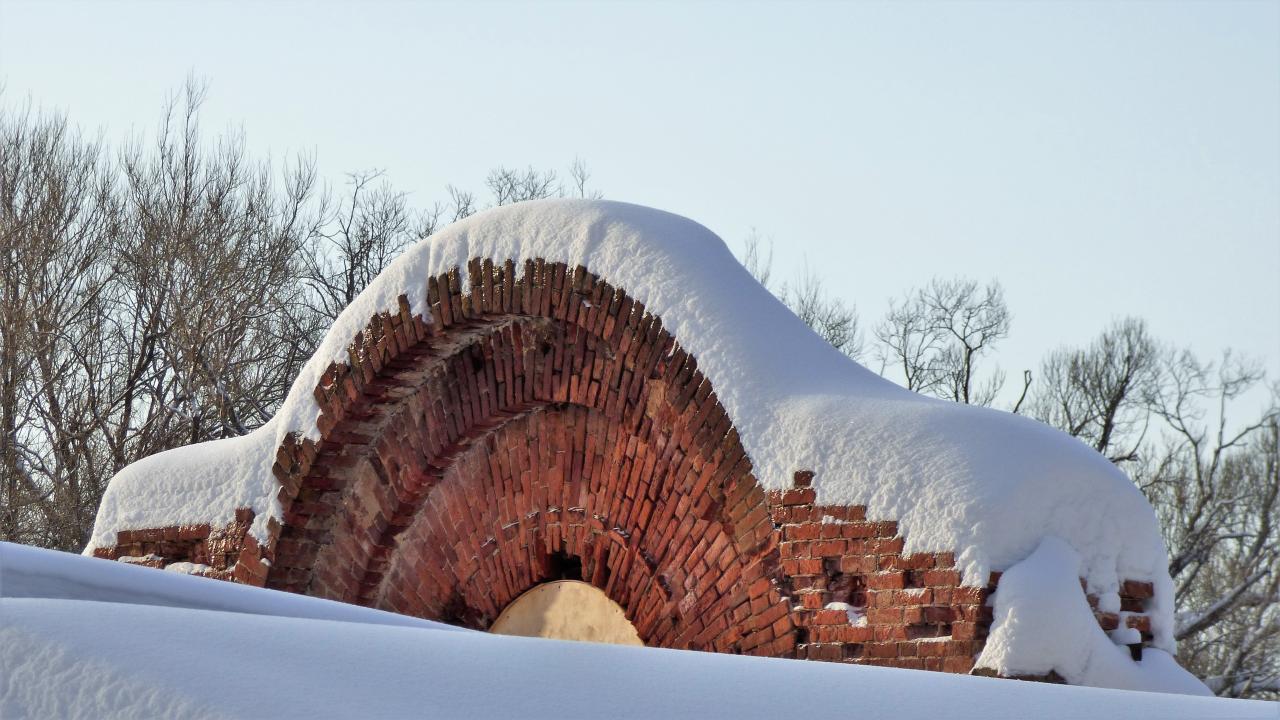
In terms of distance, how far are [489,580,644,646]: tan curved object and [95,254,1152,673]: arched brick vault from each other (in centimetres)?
5

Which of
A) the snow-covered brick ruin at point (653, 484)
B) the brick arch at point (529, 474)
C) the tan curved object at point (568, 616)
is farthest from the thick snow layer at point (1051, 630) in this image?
the tan curved object at point (568, 616)

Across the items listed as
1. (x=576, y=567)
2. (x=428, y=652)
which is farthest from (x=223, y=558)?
(x=428, y=652)

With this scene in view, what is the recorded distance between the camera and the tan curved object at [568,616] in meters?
5.62

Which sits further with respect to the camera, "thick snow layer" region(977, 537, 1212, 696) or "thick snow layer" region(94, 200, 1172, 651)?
"thick snow layer" region(94, 200, 1172, 651)

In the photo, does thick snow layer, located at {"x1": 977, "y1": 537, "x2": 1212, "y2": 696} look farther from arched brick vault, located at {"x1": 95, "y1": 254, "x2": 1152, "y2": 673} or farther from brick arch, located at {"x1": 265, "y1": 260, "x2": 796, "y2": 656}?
brick arch, located at {"x1": 265, "y1": 260, "x2": 796, "y2": 656}

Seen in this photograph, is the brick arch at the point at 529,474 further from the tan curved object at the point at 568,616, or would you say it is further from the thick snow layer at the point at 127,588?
the thick snow layer at the point at 127,588

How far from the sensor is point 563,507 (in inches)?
229

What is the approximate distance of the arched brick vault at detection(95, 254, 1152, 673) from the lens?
178 inches

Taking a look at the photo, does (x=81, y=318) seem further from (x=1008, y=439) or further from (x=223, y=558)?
(x=1008, y=439)

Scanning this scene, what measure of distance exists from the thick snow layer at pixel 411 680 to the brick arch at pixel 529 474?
3203 millimetres

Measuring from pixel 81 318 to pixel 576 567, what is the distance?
1328cm

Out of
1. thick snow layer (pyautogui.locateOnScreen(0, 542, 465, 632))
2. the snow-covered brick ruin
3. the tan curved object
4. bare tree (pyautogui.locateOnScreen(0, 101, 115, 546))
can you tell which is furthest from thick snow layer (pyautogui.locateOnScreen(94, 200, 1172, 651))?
bare tree (pyautogui.locateOnScreen(0, 101, 115, 546))

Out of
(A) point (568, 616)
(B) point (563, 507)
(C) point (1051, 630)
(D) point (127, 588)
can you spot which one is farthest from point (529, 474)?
(D) point (127, 588)

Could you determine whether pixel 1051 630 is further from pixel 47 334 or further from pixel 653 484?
pixel 47 334
